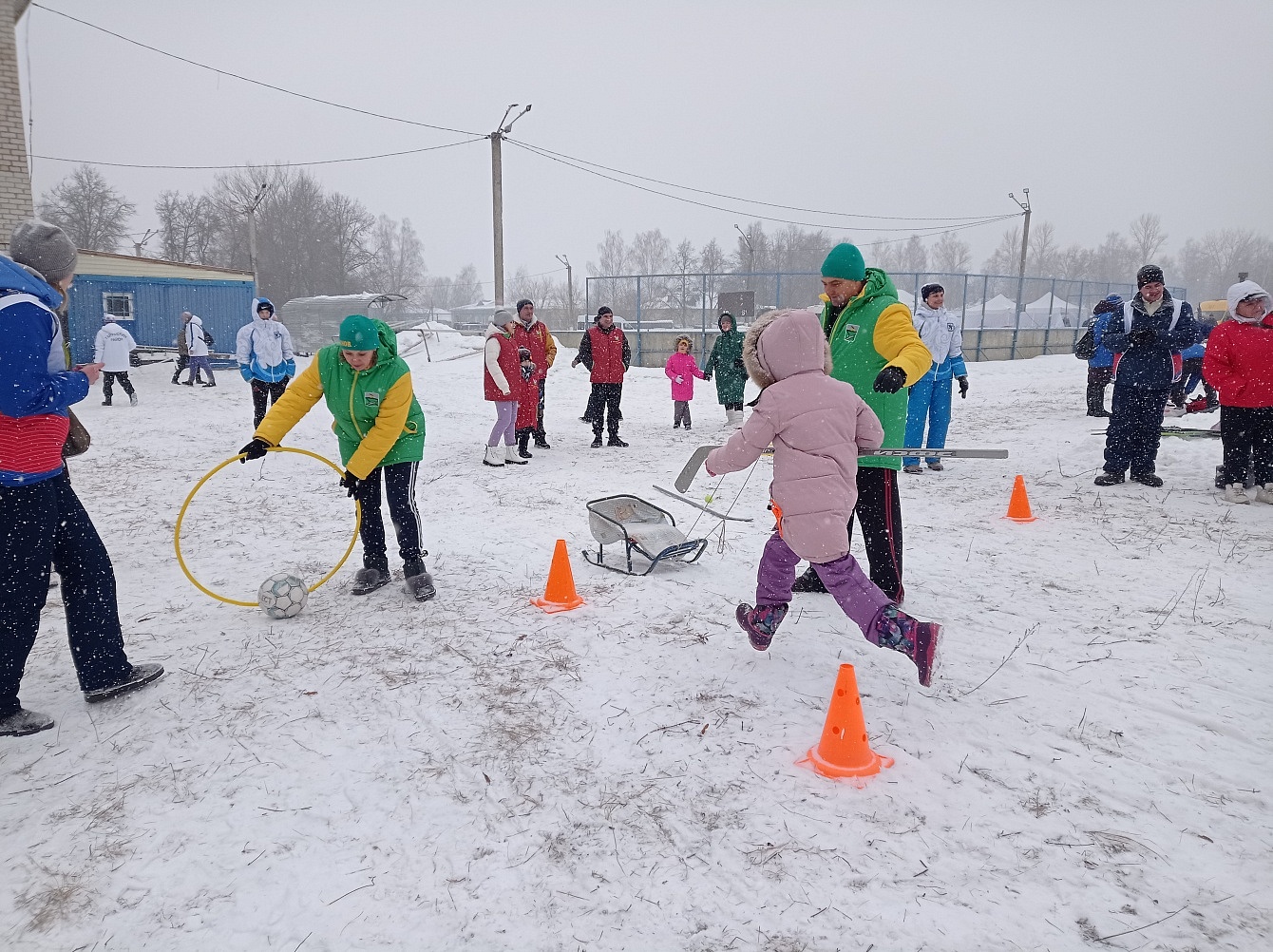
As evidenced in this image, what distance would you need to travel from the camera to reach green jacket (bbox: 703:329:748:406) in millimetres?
12203

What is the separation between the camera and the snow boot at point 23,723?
320 cm

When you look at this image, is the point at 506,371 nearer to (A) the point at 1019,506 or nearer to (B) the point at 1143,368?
(A) the point at 1019,506

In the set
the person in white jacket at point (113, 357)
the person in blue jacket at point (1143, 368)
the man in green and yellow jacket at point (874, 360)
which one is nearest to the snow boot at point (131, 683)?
the man in green and yellow jacket at point (874, 360)

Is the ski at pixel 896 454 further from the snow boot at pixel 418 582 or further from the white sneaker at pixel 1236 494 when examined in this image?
the white sneaker at pixel 1236 494

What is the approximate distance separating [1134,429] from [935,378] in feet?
6.86

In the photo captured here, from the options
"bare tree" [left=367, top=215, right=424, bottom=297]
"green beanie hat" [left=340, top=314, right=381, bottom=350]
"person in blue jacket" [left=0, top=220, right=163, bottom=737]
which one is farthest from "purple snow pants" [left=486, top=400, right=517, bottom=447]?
"bare tree" [left=367, top=215, right=424, bottom=297]

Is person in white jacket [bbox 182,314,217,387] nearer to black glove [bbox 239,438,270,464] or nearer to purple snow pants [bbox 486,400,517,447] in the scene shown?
purple snow pants [bbox 486,400,517,447]

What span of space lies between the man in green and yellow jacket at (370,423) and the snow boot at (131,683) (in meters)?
1.26

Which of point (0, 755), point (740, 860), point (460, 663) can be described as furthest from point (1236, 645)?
point (0, 755)

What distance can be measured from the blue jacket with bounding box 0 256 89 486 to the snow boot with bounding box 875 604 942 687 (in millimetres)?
3542

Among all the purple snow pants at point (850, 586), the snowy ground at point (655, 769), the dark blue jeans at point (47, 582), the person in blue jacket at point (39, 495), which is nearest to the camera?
the snowy ground at point (655, 769)

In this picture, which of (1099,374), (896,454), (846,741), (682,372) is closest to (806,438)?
(896,454)

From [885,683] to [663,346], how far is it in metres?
23.0

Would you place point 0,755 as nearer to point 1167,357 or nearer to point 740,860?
point 740,860
